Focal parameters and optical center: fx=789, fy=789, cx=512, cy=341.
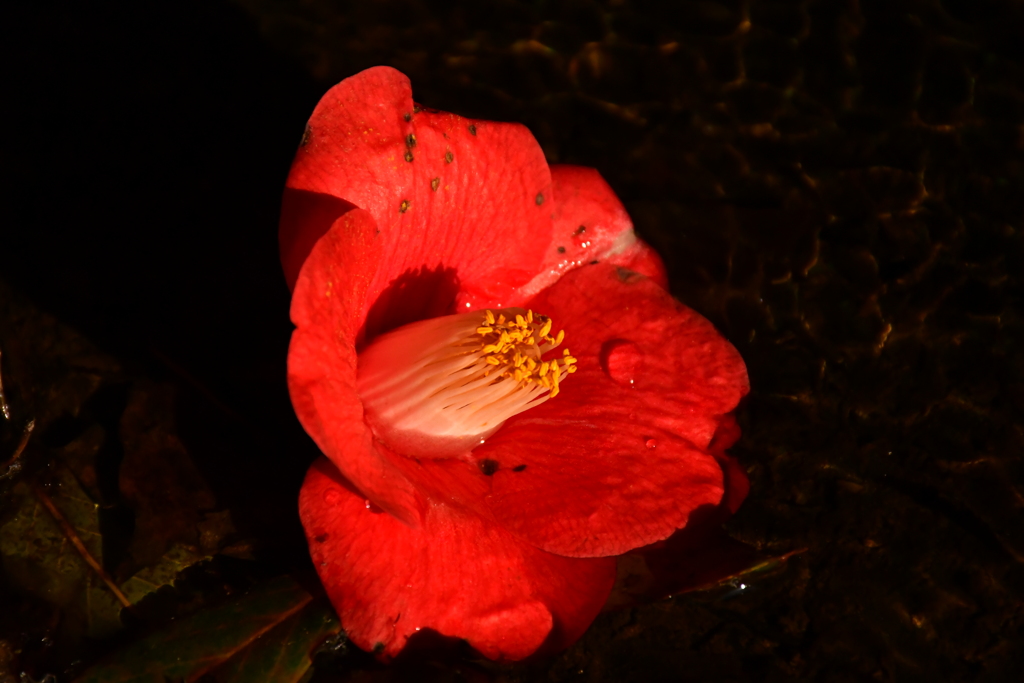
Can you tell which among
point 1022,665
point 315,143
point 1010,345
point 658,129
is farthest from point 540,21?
point 1022,665

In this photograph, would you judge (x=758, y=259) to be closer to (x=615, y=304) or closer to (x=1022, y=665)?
(x=615, y=304)

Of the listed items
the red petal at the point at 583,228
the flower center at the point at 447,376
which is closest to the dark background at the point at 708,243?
the red petal at the point at 583,228

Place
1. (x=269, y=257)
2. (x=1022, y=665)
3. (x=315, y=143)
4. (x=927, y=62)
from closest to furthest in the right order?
(x=315, y=143), (x=1022, y=665), (x=269, y=257), (x=927, y=62)

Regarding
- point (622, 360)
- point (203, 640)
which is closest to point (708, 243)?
point (622, 360)

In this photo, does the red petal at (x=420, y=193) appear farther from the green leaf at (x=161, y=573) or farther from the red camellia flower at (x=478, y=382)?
the green leaf at (x=161, y=573)

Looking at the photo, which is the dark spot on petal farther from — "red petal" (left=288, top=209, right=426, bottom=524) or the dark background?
"red petal" (left=288, top=209, right=426, bottom=524)

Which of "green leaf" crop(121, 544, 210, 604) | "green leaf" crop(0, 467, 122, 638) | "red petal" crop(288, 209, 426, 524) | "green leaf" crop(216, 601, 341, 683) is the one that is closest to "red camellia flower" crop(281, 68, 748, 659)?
"red petal" crop(288, 209, 426, 524)

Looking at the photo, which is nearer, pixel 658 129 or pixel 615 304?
pixel 615 304
